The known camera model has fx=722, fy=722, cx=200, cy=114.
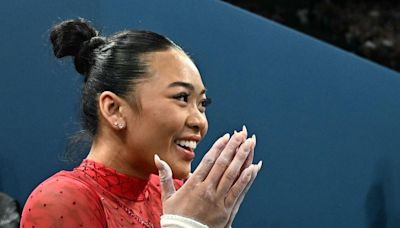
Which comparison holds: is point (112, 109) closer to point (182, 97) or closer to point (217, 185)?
point (182, 97)

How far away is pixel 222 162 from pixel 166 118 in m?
0.20

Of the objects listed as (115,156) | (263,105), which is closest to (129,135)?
(115,156)

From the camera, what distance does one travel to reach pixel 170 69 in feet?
4.05

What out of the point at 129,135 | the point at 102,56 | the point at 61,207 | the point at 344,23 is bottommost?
the point at 61,207

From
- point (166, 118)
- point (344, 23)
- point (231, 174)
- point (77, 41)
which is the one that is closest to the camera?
point (231, 174)

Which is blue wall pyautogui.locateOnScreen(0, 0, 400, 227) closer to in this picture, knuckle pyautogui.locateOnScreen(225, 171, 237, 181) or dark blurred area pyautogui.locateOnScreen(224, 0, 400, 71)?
knuckle pyautogui.locateOnScreen(225, 171, 237, 181)

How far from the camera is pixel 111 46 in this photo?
1287mm

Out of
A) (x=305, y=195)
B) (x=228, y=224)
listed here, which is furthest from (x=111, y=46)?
(x=305, y=195)

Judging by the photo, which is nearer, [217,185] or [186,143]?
[217,185]

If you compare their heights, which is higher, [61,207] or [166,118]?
[166,118]

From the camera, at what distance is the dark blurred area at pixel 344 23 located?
4895mm

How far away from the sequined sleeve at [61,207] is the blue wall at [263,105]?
2.28ft

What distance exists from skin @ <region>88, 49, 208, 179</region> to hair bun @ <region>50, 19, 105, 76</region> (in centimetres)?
13

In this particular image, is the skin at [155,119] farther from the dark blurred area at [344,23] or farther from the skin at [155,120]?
the dark blurred area at [344,23]
